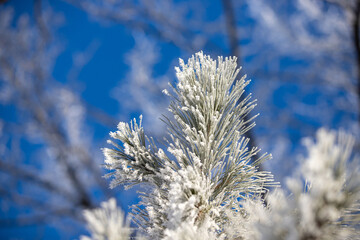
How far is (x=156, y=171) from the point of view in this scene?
650 millimetres

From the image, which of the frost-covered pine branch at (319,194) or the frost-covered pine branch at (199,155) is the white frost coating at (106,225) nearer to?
the frost-covered pine branch at (199,155)

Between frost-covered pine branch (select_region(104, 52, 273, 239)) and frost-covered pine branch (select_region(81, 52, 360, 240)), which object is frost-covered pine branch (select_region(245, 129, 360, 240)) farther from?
frost-covered pine branch (select_region(104, 52, 273, 239))

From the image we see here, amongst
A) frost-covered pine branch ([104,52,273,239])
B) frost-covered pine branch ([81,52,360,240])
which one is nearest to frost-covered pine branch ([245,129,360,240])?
frost-covered pine branch ([81,52,360,240])

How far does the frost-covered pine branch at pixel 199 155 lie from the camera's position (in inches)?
24.4

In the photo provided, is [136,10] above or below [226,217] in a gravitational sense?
above

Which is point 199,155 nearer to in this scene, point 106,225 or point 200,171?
point 200,171

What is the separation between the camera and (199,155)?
0.64 metres

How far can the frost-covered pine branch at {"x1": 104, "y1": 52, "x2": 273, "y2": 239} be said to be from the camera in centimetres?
62

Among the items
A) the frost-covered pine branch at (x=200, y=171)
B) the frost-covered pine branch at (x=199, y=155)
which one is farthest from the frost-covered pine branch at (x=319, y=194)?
the frost-covered pine branch at (x=199, y=155)

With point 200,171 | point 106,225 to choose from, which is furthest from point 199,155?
point 106,225

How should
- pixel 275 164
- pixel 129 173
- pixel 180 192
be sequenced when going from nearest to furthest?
pixel 180 192
pixel 129 173
pixel 275 164

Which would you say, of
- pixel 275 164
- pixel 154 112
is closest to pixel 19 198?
pixel 154 112

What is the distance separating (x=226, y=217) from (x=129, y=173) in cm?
28

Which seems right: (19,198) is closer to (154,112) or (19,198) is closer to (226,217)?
(154,112)
